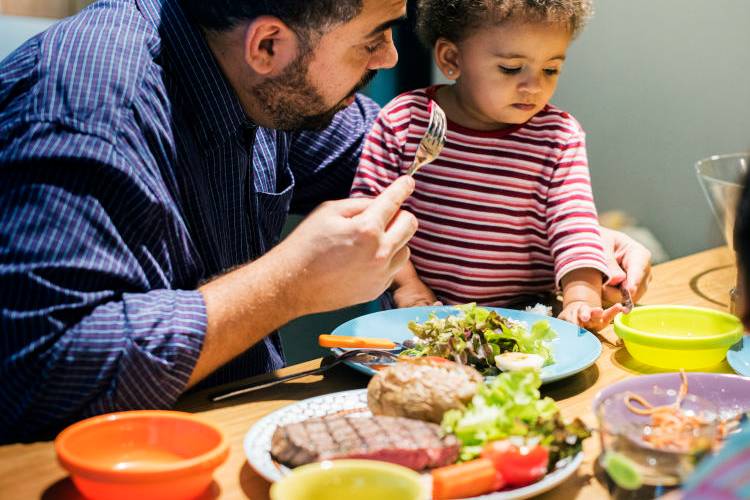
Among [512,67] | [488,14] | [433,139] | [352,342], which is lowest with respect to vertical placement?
[352,342]

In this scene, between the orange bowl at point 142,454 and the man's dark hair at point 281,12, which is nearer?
the orange bowl at point 142,454

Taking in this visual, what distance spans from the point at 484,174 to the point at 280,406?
0.81 metres

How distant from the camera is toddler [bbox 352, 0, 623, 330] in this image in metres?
1.76

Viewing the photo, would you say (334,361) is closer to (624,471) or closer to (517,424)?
(517,424)

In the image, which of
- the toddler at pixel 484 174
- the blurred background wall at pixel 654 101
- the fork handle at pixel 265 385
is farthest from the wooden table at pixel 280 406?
the blurred background wall at pixel 654 101

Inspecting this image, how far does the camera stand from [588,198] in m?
1.78

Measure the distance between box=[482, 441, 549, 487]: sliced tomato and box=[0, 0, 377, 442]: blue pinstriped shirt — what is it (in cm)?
46

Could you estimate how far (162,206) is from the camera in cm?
124

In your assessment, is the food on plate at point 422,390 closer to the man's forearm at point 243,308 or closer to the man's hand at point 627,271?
the man's forearm at point 243,308

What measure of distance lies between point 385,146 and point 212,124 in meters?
0.51

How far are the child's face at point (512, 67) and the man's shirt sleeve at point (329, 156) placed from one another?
0.32 metres

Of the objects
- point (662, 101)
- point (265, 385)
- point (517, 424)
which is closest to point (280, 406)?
point (265, 385)

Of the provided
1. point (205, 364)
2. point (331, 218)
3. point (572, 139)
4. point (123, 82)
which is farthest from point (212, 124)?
point (572, 139)

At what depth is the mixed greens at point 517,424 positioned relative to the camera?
0.97 metres
